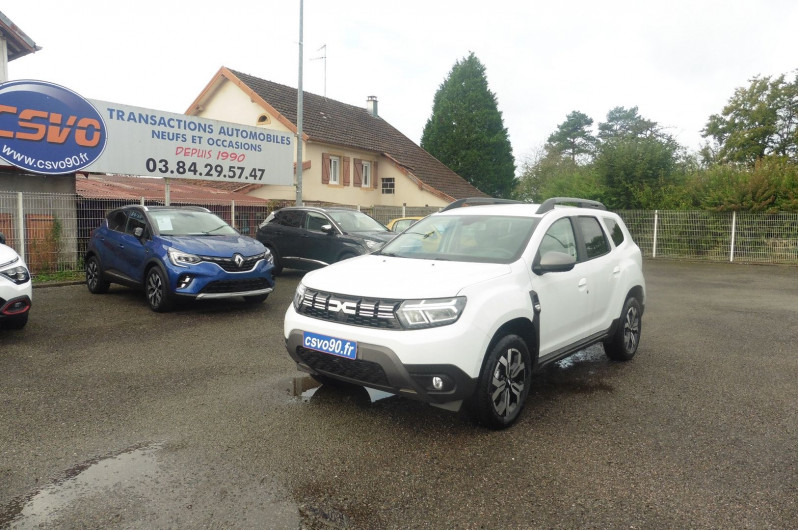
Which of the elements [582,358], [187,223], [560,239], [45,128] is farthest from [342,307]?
[45,128]

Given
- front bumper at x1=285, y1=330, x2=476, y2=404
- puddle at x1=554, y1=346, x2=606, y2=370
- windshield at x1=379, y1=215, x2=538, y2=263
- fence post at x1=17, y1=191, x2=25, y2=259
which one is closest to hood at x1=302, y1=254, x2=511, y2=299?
windshield at x1=379, y1=215, x2=538, y2=263

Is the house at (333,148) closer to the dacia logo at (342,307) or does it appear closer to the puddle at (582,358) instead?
the puddle at (582,358)

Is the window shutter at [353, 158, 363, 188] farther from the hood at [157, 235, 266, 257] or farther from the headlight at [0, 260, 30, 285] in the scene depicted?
the headlight at [0, 260, 30, 285]

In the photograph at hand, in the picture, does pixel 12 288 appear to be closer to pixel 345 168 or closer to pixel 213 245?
pixel 213 245

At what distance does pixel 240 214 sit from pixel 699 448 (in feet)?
52.3

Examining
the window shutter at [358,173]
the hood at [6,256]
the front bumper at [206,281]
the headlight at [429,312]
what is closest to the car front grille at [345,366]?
the headlight at [429,312]

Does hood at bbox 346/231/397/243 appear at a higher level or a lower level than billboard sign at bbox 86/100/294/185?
lower

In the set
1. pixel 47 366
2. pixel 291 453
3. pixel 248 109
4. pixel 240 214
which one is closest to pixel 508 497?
pixel 291 453

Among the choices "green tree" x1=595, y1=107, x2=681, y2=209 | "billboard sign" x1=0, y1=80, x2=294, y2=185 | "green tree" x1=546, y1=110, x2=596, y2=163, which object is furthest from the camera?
"green tree" x1=546, y1=110, x2=596, y2=163

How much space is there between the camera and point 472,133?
40750 millimetres

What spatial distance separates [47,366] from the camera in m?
5.60

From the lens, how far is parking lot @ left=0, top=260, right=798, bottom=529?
9.78 ft

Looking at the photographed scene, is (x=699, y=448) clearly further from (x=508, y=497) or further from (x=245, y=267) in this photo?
(x=245, y=267)

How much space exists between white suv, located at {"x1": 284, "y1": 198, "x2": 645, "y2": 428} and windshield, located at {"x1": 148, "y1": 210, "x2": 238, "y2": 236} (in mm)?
4995
